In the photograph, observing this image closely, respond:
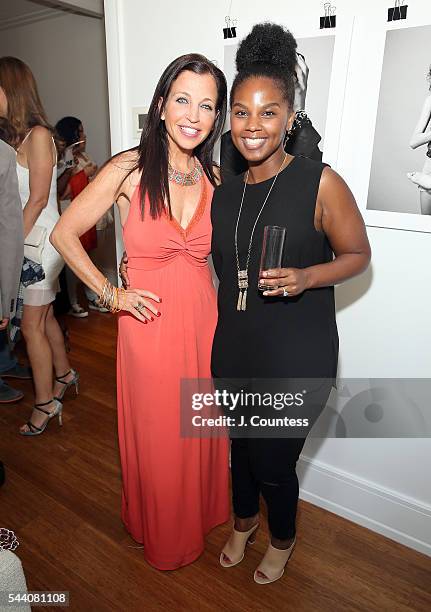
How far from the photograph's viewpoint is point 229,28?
6.17ft

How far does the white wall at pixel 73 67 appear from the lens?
5.15 m

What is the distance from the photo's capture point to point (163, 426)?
166cm

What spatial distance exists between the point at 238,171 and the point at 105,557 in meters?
1.67

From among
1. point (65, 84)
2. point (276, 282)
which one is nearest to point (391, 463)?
point (276, 282)

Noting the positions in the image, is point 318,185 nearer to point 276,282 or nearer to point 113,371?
point 276,282

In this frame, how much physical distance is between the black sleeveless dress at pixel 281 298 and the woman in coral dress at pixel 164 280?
0.45 ft

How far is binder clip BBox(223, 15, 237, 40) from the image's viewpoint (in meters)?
1.87

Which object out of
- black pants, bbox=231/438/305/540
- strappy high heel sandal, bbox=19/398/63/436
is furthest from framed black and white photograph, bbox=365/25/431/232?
strappy high heel sandal, bbox=19/398/63/436

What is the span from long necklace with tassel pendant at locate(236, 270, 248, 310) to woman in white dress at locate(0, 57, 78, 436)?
144 centimetres

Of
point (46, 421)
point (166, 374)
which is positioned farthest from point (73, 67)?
point (166, 374)

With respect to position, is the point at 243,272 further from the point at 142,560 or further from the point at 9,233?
the point at 142,560

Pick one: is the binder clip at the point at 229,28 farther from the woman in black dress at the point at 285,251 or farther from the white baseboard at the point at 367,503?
the white baseboard at the point at 367,503

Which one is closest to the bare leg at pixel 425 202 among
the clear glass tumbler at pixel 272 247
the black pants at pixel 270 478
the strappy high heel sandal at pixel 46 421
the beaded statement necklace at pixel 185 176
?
the clear glass tumbler at pixel 272 247

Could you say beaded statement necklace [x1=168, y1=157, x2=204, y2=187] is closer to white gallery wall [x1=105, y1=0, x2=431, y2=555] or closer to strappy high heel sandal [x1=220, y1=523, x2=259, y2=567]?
white gallery wall [x1=105, y1=0, x2=431, y2=555]
